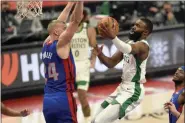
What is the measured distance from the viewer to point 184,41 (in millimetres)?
14500

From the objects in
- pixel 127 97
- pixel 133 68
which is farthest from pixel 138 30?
pixel 127 97

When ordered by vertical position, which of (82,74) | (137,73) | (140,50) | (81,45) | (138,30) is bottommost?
(82,74)

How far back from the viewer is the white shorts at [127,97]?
771 cm

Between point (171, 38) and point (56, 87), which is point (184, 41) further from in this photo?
point (56, 87)

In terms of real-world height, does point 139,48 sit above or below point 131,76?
above

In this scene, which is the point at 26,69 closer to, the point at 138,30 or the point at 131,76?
the point at 131,76

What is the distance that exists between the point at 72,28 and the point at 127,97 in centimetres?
160

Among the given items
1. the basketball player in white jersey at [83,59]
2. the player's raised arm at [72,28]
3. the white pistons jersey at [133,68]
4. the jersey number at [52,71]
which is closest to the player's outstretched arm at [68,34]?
the player's raised arm at [72,28]

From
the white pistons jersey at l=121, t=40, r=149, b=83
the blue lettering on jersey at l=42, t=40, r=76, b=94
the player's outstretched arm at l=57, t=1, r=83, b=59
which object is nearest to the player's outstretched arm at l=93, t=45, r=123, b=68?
the white pistons jersey at l=121, t=40, r=149, b=83

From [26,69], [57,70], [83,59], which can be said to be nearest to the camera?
[57,70]

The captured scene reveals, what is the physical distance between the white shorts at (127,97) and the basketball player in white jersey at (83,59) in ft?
7.70

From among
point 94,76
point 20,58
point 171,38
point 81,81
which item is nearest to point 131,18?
point 171,38

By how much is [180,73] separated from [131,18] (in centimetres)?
755

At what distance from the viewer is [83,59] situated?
10.4m
